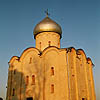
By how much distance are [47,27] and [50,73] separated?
18.6ft

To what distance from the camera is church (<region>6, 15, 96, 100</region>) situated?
14.6 m

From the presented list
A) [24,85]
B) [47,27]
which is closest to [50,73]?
[24,85]

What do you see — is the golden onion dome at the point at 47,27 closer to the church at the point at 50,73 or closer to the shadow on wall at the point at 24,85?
the church at the point at 50,73

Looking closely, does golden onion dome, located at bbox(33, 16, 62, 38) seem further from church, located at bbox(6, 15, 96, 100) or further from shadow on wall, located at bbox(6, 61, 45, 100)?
shadow on wall, located at bbox(6, 61, 45, 100)

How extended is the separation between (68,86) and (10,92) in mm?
6285

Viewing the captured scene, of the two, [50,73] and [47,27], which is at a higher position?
[47,27]

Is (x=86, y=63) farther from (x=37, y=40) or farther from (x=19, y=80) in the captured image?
(x=19, y=80)

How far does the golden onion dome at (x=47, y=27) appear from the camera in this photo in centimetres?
1841

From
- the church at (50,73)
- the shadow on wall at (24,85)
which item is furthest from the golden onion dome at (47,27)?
the shadow on wall at (24,85)

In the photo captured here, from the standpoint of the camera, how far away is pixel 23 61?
17.1m

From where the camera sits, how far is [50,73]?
604 inches

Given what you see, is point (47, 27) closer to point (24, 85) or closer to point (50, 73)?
point (50, 73)

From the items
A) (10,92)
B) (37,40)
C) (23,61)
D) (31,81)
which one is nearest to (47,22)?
(37,40)

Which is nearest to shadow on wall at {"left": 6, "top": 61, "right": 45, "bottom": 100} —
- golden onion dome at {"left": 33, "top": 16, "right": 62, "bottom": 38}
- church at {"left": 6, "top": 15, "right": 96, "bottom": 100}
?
church at {"left": 6, "top": 15, "right": 96, "bottom": 100}
